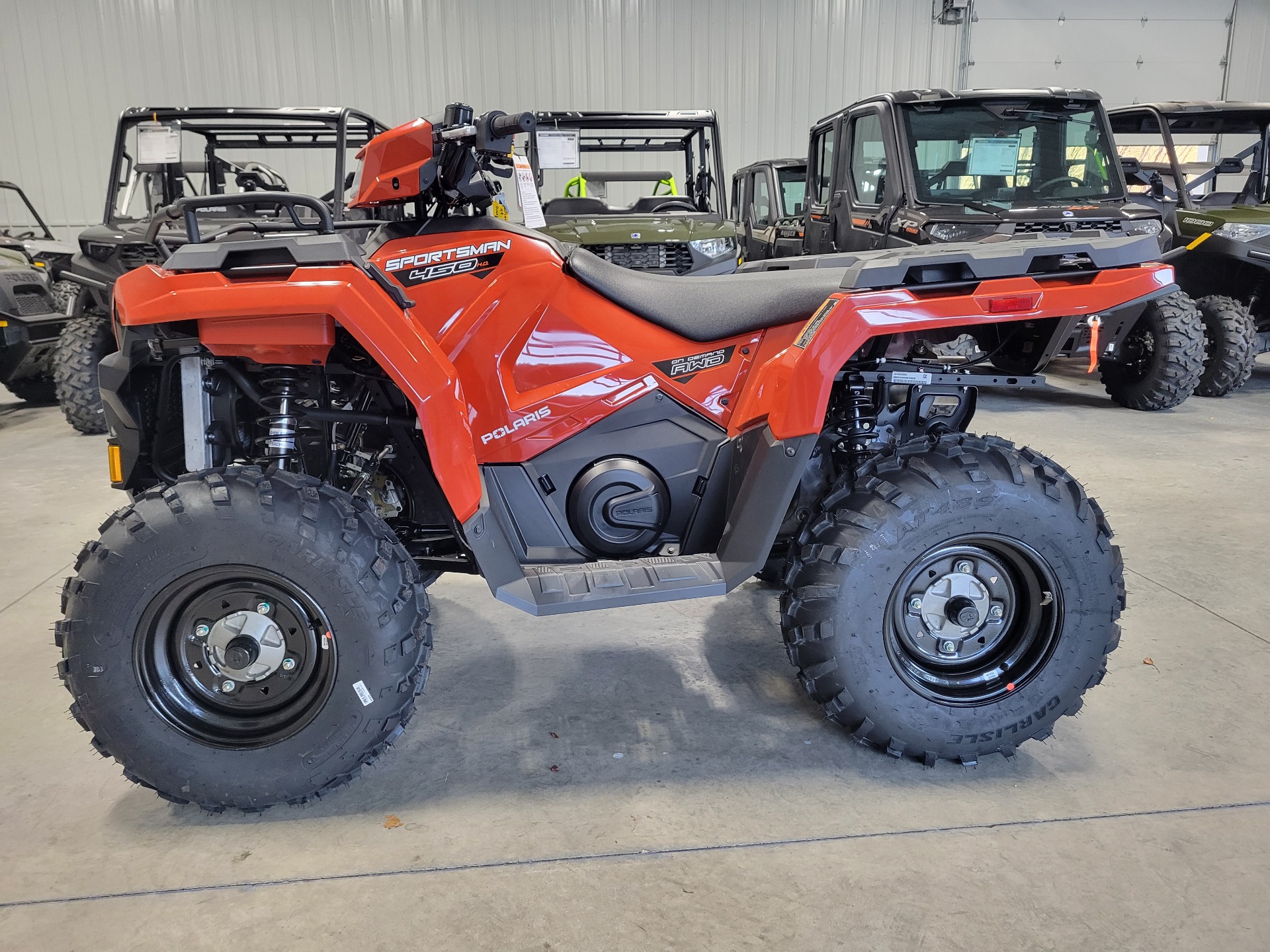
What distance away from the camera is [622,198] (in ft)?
37.5

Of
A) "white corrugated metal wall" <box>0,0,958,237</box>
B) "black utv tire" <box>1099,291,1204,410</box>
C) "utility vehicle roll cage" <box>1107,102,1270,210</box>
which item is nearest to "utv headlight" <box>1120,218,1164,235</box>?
"black utv tire" <box>1099,291,1204,410</box>

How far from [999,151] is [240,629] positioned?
5.44 m

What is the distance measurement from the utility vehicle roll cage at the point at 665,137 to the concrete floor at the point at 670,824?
4.51 m

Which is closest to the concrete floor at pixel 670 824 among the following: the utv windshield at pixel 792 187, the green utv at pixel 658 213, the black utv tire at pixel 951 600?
the black utv tire at pixel 951 600

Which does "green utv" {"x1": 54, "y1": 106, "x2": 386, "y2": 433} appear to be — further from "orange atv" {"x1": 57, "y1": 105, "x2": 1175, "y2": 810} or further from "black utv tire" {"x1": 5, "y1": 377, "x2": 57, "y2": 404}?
"orange atv" {"x1": 57, "y1": 105, "x2": 1175, "y2": 810}

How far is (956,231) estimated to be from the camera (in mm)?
5383

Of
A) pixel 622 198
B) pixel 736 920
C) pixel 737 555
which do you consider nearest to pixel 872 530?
pixel 737 555

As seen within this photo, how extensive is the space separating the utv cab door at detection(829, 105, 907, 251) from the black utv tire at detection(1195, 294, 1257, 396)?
2.66 m

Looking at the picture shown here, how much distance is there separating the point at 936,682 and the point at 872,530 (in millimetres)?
446

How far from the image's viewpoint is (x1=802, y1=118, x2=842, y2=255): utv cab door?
21.6 feet

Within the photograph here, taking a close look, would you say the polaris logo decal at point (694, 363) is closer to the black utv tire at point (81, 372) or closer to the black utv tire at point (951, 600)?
the black utv tire at point (951, 600)

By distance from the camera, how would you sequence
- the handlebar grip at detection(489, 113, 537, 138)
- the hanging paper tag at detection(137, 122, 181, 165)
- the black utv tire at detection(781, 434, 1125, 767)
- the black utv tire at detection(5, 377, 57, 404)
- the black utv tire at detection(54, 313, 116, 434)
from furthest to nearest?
the black utv tire at detection(5, 377, 57, 404), the black utv tire at detection(54, 313, 116, 434), the hanging paper tag at detection(137, 122, 181, 165), the black utv tire at detection(781, 434, 1125, 767), the handlebar grip at detection(489, 113, 537, 138)

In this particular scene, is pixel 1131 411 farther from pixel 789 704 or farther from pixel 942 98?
pixel 789 704

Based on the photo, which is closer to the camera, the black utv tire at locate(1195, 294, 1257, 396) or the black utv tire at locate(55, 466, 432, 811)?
the black utv tire at locate(55, 466, 432, 811)
